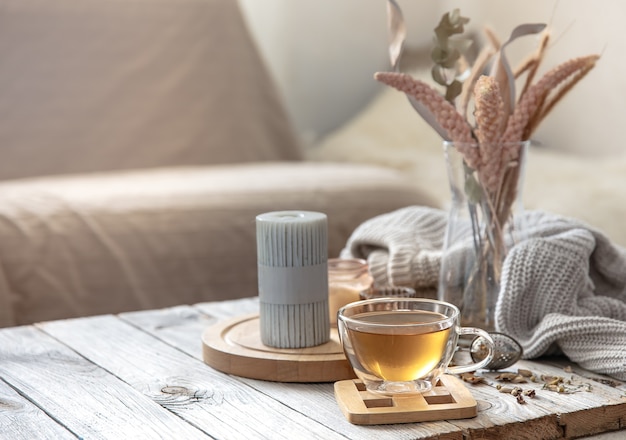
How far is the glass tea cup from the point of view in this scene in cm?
81

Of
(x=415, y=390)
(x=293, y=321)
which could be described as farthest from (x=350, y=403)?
(x=293, y=321)

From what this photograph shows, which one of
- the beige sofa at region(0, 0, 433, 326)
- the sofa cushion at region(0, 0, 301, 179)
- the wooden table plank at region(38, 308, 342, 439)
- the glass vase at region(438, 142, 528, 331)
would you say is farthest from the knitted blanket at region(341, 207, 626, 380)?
the sofa cushion at region(0, 0, 301, 179)

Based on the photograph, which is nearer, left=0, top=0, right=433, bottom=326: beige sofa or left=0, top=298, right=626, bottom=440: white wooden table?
left=0, top=298, right=626, bottom=440: white wooden table

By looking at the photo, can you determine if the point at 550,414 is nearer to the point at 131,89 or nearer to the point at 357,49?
the point at 131,89

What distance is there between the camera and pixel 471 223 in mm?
1044

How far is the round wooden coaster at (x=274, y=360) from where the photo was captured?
0.92 m

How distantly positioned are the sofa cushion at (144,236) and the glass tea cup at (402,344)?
96 cm

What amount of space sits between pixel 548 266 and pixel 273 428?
409mm

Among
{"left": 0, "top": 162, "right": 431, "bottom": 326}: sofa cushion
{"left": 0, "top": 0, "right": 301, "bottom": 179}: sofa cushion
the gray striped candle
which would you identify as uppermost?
{"left": 0, "top": 0, "right": 301, "bottom": 179}: sofa cushion

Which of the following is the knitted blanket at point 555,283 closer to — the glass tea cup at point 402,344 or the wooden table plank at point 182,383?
the glass tea cup at point 402,344

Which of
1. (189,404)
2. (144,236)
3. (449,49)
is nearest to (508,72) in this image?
(449,49)

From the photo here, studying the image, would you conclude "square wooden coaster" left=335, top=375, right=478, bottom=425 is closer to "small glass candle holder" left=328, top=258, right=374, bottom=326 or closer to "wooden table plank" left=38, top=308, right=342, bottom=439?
"wooden table plank" left=38, top=308, right=342, bottom=439

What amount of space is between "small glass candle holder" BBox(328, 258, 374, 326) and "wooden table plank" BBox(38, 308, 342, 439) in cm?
17

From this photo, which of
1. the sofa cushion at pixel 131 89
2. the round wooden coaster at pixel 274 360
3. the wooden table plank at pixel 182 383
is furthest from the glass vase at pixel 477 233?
the sofa cushion at pixel 131 89
